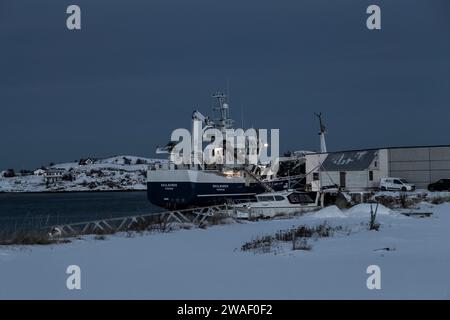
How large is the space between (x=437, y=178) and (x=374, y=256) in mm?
48885

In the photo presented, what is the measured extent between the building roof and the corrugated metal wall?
2.43 m

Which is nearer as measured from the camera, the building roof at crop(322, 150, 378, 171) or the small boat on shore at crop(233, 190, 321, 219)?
the small boat on shore at crop(233, 190, 321, 219)

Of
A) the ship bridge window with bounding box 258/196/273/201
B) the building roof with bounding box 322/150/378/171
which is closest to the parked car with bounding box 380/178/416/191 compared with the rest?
the building roof with bounding box 322/150/378/171

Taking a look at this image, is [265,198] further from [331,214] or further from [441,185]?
[441,185]

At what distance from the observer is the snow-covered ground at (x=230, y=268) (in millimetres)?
9602

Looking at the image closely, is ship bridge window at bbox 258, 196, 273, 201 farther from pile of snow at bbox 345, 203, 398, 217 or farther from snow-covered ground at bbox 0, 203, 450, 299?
snow-covered ground at bbox 0, 203, 450, 299

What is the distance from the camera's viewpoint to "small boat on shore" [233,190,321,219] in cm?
3578

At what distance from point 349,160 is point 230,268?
177 ft

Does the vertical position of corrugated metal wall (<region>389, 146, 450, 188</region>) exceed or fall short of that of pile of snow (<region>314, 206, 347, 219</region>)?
it exceeds it

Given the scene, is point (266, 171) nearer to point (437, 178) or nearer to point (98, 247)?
point (437, 178)

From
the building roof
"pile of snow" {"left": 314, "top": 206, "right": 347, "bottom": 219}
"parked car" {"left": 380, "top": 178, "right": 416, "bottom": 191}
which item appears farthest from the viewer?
the building roof

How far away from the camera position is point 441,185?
180 ft

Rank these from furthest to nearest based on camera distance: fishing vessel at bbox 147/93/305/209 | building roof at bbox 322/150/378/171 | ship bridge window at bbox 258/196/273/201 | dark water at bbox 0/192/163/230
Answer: building roof at bbox 322/150/378/171
dark water at bbox 0/192/163/230
fishing vessel at bbox 147/93/305/209
ship bridge window at bbox 258/196/273/201
